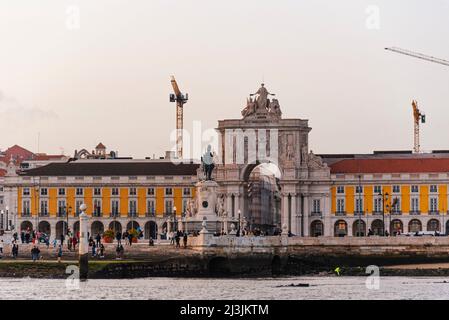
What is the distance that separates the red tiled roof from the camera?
145 metres

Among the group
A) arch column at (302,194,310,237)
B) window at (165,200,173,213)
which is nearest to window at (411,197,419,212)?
arch column at (302,194,310,237)

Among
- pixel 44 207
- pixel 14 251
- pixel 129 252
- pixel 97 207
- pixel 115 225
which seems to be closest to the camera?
pixel 14 251

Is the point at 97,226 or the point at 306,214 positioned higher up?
the point at 306,214

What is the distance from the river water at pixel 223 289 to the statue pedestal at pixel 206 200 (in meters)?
20.5

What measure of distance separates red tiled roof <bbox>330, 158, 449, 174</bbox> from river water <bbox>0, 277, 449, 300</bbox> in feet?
218

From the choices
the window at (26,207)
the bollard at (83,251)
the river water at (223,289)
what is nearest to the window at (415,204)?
the window at (26,207)

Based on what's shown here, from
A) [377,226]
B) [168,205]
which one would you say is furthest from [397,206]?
[168,205]

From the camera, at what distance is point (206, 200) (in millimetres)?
100125

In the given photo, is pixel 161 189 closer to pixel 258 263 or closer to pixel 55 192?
pixel 55 192

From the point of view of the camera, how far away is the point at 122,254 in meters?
84.6

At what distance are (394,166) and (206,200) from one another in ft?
159

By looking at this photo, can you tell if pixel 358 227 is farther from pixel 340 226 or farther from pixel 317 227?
pixel 317 227
